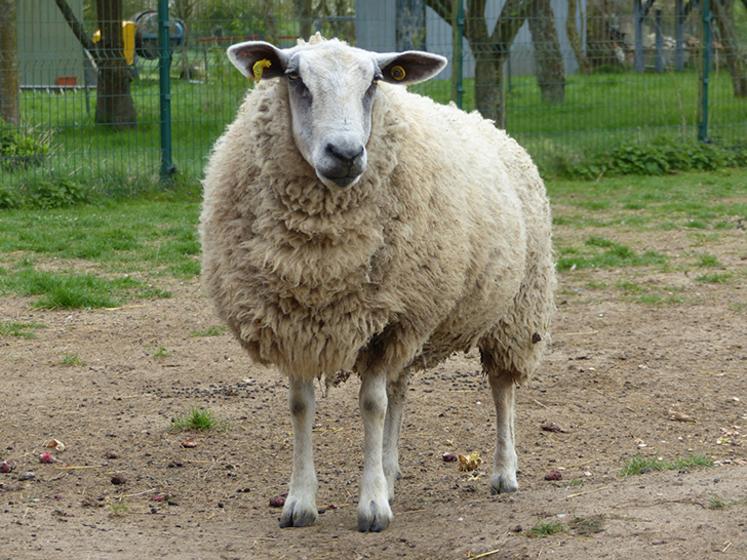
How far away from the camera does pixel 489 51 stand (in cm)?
1543

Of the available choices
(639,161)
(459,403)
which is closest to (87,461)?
(459,403)

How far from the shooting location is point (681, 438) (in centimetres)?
626

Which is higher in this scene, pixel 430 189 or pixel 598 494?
pixel 430 189

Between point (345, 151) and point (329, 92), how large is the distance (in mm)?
314

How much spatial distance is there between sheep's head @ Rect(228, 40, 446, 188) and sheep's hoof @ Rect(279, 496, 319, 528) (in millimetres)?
1318

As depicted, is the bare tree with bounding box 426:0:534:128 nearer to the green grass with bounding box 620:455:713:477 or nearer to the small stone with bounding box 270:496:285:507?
the green grass with bounding box 620:455:713:477

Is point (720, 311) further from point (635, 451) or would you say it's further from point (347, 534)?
point (347, 534)

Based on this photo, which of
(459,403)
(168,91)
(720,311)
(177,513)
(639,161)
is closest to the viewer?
(177,513)

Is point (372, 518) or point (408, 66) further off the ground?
point (408, 66)

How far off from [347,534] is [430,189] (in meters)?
1.42

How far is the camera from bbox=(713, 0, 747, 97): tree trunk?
17.5m

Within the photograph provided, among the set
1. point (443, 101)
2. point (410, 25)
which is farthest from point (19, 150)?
point (410, 25)

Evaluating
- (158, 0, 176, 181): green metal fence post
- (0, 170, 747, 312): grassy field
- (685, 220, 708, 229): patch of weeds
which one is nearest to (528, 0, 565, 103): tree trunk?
(0, 170, 747, 312): grassy field

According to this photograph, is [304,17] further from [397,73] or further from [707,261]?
[397,73]
